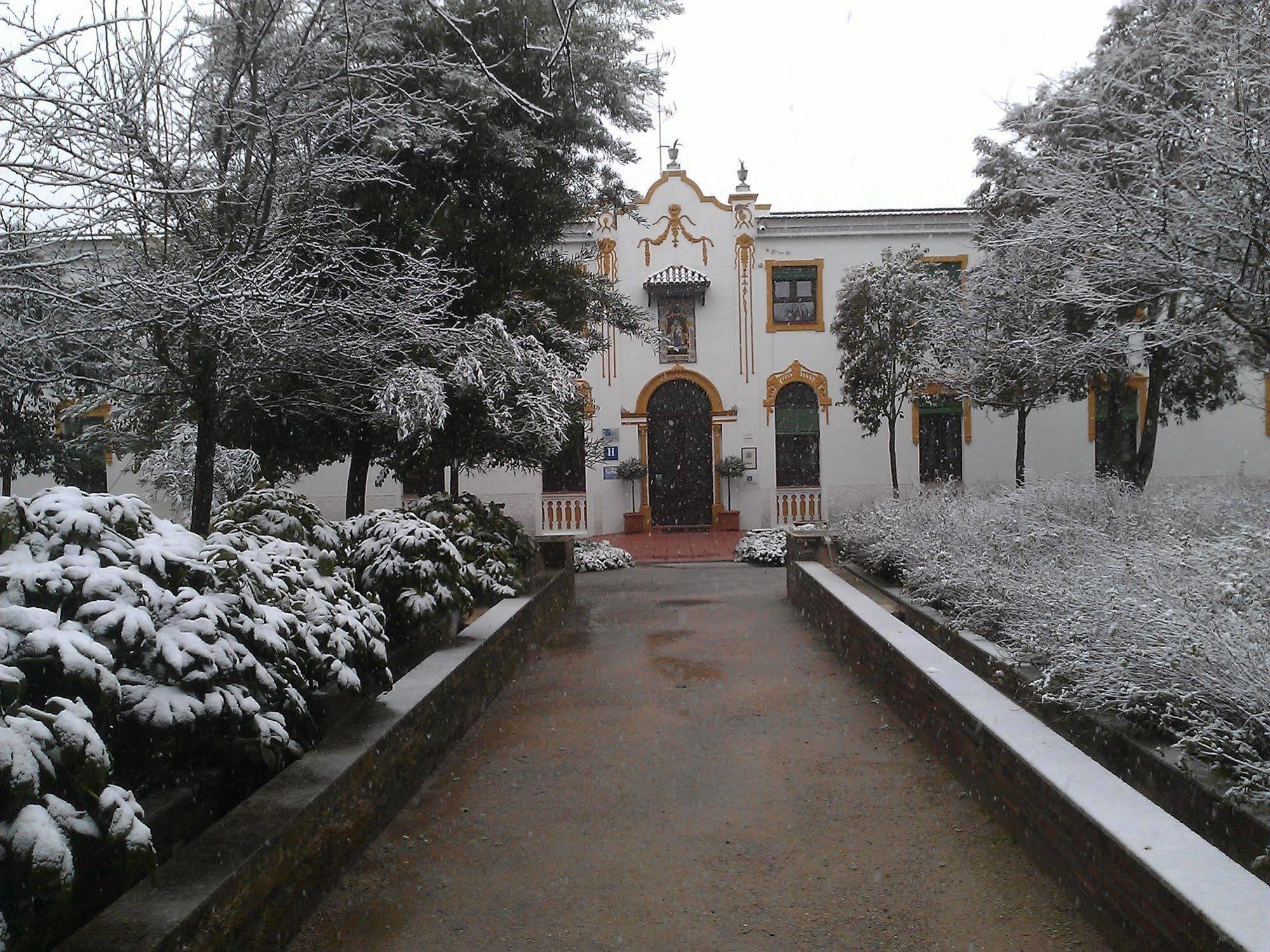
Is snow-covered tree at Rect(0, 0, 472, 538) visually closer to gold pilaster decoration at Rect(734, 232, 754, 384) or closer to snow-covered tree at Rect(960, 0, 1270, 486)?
snow-covered tree at Rect(960, 0, 1270, 486)

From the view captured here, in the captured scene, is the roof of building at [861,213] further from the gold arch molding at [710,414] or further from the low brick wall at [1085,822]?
the low brick wall at [1085,822]

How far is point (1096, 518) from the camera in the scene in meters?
8.31

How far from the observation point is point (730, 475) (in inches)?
856

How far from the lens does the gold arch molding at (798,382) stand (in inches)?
872

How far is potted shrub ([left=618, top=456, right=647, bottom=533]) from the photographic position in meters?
21.4

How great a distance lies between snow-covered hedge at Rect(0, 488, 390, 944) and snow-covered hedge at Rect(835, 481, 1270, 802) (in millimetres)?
3447

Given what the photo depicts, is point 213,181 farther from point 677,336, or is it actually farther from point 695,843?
point 677,336

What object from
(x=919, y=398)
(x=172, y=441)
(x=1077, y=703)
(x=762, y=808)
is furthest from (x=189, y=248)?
(x=919, y=398)

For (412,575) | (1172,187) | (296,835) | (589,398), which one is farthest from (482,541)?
(589,398)

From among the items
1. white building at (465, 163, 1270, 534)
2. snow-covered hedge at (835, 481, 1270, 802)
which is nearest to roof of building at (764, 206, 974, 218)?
white building at (465, 163, 1270, 534)

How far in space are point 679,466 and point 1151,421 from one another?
10.1 metres

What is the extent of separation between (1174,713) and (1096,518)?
4.76m

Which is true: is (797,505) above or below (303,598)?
below

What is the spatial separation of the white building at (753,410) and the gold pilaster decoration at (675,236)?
3 centimetres
